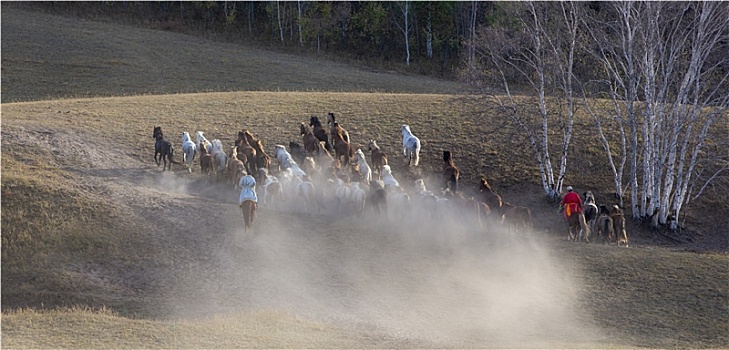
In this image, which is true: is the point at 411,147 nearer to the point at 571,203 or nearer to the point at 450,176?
the point at 450,176

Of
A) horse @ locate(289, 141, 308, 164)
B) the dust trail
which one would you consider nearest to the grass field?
the dust trail

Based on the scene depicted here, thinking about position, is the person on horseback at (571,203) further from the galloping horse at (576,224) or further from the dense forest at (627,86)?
the dense forest at (627,86)

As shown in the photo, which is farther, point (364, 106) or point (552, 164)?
point (364, 106)

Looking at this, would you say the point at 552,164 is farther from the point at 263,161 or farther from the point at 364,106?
the point at 263,161

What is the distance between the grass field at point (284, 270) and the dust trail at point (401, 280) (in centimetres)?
6

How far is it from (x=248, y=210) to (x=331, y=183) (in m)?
3.71

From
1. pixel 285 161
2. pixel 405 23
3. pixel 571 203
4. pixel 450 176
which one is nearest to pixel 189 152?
pixel 285 161

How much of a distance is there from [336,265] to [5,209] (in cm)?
845

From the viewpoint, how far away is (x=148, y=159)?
29547 mm

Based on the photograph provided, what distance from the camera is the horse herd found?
25.0m

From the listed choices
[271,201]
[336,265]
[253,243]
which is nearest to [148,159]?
[271,201]

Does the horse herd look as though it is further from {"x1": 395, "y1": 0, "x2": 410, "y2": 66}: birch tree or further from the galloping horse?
{"x1": 395, "y1": 0, "x2": 410, "y2": 66}: birch tree

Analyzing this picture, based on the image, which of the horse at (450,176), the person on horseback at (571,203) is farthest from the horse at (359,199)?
the person on horseback at (571,203)

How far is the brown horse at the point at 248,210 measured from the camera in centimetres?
2238
